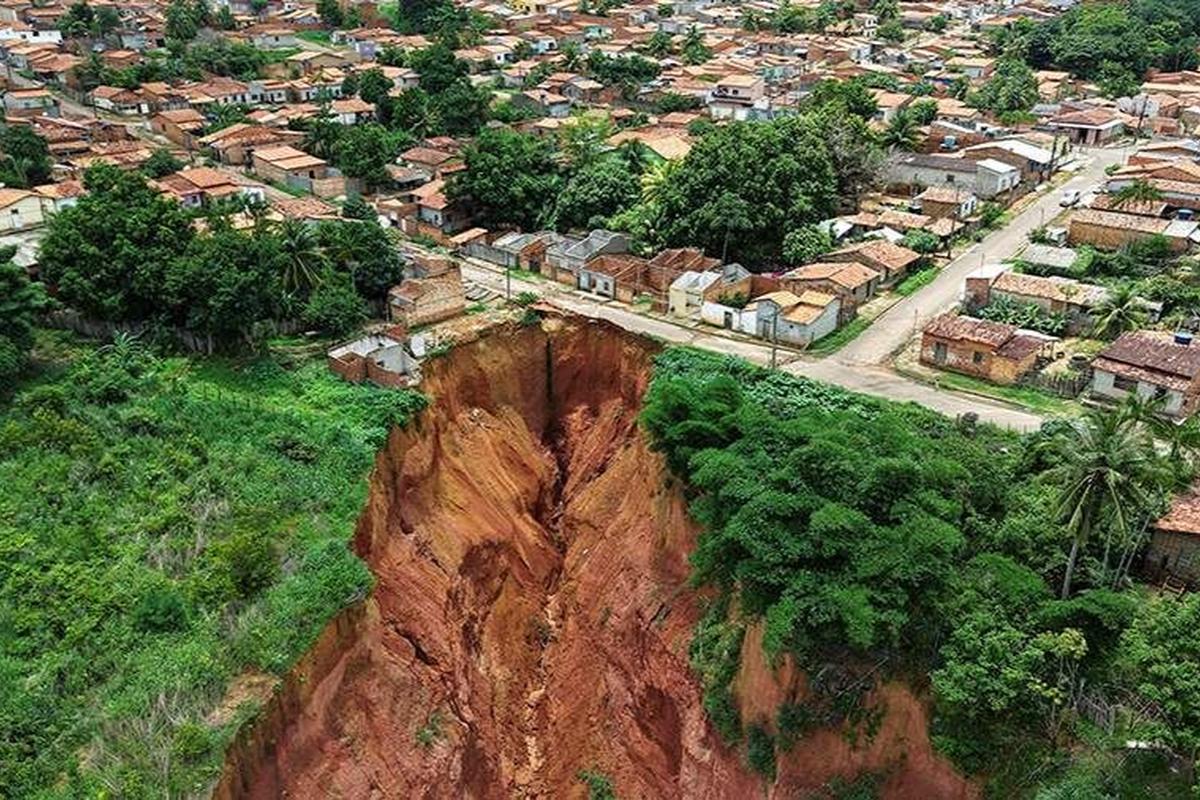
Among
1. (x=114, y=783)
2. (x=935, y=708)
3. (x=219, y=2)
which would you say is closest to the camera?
(x=114, y=783)

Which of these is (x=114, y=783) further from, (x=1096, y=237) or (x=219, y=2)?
(x=219, y=2)

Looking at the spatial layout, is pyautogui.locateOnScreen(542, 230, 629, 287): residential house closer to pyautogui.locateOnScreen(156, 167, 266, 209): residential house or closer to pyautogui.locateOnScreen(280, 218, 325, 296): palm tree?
pyautogui.locateOnScreen(280, 218, 325, 296): palm tree

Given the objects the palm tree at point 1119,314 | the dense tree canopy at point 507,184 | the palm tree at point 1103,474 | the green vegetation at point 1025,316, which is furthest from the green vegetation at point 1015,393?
the dense tree canopy at point 507,184

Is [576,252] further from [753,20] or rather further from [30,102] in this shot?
[753,20]

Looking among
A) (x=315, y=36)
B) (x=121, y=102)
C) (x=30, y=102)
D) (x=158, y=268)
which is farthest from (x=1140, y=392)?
(x=315, y=36)

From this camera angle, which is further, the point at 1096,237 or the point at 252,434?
the point at 1096,237

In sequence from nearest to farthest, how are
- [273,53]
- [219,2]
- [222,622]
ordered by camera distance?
[222,622], [273,53], [219,2]

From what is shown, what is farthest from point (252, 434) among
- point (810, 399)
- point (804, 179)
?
point (804, 179)

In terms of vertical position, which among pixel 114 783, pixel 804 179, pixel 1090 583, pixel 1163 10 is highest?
pixel 1163 10
